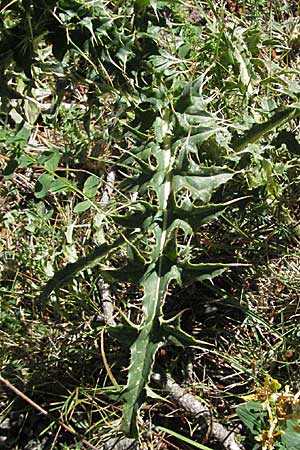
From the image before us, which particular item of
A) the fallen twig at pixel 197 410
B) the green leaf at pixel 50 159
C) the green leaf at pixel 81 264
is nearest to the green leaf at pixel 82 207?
the green leaf at pixel 50 159

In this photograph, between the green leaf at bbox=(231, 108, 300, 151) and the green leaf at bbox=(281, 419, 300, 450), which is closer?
the green leaf at bbox=(281, 419, 300, 450)

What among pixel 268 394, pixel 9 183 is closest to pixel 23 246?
pixel 9 183

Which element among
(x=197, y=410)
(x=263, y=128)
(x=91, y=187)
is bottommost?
(x=197, y=410)

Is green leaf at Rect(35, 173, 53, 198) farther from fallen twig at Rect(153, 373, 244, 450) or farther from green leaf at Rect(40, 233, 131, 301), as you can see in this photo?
fallen twig at Rect(153, 373, 244, 450)

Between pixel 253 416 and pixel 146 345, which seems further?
pixel 253 416

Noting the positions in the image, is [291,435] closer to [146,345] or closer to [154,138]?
[146,345]

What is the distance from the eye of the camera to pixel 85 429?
2.06 m

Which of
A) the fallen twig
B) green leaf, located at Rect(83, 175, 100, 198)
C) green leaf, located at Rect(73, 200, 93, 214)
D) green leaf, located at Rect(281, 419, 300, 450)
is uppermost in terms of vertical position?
green leaf, located at Rect(73, 200, 93, 214)

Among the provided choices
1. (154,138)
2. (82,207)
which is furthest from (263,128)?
(82,207)

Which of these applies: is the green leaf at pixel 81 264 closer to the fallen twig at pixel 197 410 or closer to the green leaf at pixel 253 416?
the fallen twig at pixel 197 410

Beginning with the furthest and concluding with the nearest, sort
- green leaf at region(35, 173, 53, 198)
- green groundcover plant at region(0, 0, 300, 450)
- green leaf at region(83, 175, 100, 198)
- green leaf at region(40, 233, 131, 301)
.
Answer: green leaf at region(83, 175, 100, 198) → green leaf at region(35, 173, 53, 198) → green leaf at region(40, 233, 131, 301) → green groundcover plant at region(0, 0, 300, 450)

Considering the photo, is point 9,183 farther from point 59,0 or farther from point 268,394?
point 268,394

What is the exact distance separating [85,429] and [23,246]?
0.60m

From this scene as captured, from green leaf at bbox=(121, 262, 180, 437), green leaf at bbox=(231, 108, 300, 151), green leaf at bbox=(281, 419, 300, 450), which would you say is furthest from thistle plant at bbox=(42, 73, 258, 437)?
green leaf at bbox=(281, 419, 300, 450)
